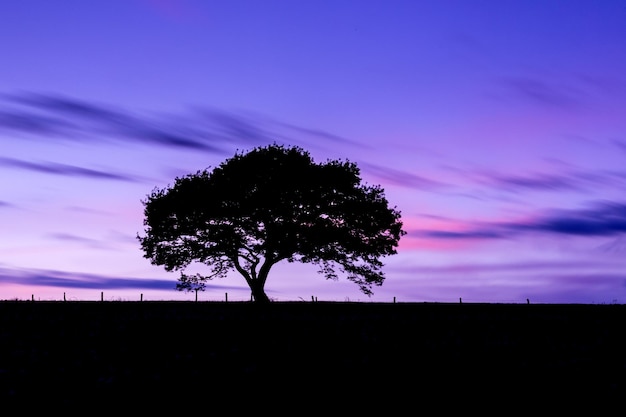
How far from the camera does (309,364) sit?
62.3 feet

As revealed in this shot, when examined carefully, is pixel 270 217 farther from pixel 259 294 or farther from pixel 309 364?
pixel 309 364

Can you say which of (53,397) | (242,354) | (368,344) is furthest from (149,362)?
(368,344)

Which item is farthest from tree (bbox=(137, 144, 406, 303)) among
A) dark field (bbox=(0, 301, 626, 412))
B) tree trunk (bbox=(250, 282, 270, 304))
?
dark field (bbox=(0, 301, 626, 412))

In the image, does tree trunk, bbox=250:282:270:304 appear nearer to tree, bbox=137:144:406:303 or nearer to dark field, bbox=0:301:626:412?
tree, bbox=137:144:406:303

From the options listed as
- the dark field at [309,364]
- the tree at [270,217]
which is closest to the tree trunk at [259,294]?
the tree at [270,217]

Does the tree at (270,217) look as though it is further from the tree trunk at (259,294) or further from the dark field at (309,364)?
the dark field at (309,364)

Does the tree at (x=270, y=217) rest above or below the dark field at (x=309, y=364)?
above

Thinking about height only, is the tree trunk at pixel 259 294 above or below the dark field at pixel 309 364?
above

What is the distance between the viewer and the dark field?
50.0 feet

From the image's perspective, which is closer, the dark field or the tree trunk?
the dark field

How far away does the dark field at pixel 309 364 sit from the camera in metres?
15.2

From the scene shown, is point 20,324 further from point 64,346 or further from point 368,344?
point 368,344

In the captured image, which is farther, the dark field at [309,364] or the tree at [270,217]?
the tree at [270,217]

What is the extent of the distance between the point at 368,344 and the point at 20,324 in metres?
17.3
